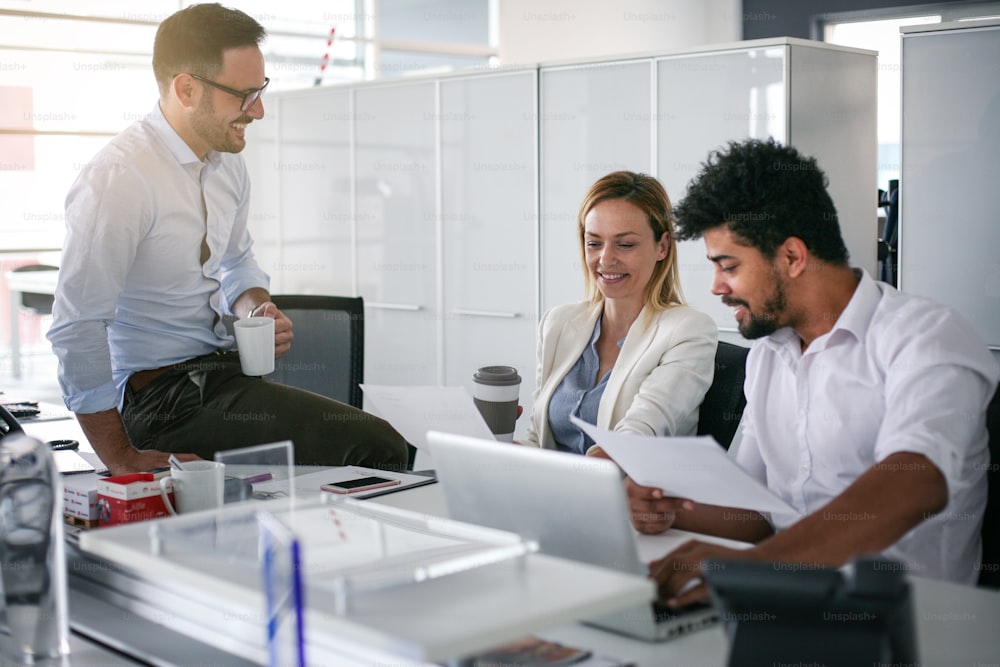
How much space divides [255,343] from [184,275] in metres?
0.34

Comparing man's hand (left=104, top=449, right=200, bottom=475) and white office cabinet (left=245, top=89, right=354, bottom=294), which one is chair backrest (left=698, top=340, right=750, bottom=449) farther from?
white office cabinet (left=245, top=89, right=354, bottom=294)

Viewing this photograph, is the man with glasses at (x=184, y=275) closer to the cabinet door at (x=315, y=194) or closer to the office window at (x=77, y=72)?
the cabinet door at (x=315, y=194)

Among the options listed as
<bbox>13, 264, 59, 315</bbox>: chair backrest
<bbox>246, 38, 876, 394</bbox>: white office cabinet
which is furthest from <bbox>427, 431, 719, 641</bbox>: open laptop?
<bbox>13, 264, 59, 315</bbox>: chair backrest

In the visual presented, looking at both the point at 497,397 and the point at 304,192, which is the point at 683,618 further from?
the point at 304,192

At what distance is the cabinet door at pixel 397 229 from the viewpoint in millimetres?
5598

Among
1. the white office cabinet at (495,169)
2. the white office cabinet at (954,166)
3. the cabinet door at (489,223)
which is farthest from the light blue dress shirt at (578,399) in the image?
the cabinet door at (489,223)

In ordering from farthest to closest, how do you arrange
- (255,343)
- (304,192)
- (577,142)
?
(304,192)
(577,142)
(255,343)

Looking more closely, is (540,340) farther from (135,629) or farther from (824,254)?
(135,629)

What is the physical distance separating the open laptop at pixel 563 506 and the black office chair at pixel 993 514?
596mm

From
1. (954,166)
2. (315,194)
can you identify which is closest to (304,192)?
(315,194)

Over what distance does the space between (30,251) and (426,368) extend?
2663 millimetres

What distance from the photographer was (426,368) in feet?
18.7

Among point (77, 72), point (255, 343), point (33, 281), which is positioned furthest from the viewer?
point (77, 72)

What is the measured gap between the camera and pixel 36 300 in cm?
621
